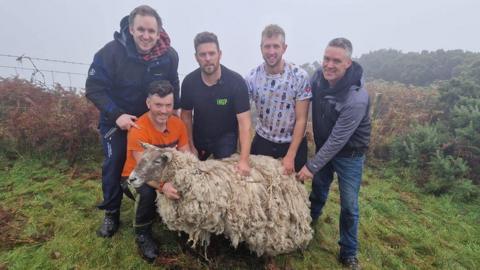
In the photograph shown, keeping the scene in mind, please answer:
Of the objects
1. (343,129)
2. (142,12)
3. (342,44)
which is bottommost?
(343,129)

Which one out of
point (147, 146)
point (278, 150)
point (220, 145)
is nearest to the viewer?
point (147, 146)

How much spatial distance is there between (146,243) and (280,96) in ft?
8.99

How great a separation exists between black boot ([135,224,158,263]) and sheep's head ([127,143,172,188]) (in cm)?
85

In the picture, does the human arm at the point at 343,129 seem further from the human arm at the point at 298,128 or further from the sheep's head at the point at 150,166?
the sheep's head at the point at 150,166

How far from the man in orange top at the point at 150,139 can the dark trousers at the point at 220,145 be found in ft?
2.12

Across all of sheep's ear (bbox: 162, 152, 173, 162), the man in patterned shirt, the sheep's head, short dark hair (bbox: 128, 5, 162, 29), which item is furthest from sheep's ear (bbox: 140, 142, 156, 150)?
the man in patterned shirt

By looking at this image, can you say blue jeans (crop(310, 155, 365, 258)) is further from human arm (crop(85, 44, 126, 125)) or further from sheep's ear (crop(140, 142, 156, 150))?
human arm (crop(85, 44, 126, 125))

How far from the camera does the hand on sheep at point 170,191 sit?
3.72 metres

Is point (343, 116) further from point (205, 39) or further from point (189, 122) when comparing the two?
point (189, 122)

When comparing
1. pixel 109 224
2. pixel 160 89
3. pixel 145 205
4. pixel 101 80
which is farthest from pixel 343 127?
pixel 109 224

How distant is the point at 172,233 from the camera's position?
4773 mm

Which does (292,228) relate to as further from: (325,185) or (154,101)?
(154,101)

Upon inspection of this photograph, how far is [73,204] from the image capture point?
5.50m

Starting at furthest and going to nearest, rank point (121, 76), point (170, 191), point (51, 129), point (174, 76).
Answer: point (51, 129), point (174, 76), point (121, 76), point (170, 191)
